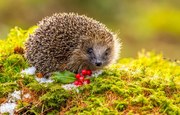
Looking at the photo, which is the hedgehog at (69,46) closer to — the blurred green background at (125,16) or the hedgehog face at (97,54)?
the hedgehog face at (97,54)

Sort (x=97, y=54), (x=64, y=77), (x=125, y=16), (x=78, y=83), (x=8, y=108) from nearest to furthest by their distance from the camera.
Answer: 1. (x=8, y=108)
2. (x=78, y=83)
3. (x=64, y=77)
4. (x=97, y=54)
5. (x=125, y=16)

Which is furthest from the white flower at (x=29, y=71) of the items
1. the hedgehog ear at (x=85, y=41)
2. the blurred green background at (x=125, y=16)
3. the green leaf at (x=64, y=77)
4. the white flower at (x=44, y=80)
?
the blurred green background at (x=125, y=16)

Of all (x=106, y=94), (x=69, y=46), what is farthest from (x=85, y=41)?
(x=106, y=94)

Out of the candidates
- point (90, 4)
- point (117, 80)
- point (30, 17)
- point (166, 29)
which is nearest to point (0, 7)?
point (30, 17)

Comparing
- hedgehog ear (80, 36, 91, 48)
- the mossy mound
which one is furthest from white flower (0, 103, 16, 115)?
hedgehog ear (80, 36, 91, 48)

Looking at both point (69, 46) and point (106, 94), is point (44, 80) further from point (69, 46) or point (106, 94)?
point (106, 94)

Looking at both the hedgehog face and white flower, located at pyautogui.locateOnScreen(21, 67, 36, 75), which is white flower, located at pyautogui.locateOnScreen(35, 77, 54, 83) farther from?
the hedgehog face

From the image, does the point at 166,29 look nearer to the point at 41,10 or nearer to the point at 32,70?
the point at 41,10
